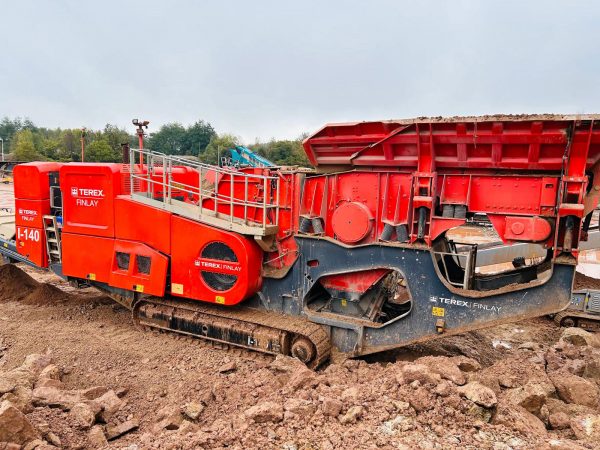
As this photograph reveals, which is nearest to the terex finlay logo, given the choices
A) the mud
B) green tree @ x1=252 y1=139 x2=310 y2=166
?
the mud

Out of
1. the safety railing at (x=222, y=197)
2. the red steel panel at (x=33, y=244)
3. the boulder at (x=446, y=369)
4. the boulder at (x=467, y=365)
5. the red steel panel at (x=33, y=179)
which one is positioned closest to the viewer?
the boulder at (x=446, y=369)

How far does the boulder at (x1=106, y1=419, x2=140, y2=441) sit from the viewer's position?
164 inches

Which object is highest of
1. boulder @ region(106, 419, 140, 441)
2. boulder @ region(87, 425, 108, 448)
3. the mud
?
the mud

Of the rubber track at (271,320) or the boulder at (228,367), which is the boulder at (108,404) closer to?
the boulder at (228,367)

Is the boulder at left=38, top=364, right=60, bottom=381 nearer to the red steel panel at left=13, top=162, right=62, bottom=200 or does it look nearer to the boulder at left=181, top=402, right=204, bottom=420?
the boulder at left=181, top=402, right=204, bottom=420

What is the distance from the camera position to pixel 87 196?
6.58 meters

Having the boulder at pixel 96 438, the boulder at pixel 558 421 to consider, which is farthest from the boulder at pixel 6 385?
the boulder at pixel 558 421

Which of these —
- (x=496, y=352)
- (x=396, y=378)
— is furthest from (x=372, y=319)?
(x=496, y=352)

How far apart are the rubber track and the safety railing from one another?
1.14 m

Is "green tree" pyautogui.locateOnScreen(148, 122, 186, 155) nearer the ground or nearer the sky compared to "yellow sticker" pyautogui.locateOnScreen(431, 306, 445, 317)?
nearer the sky

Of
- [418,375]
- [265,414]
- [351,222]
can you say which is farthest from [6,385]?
[351,222]

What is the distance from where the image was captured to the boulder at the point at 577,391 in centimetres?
426

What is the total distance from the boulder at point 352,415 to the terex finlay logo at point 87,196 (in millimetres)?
4745

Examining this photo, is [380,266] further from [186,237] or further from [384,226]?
[186,237]
